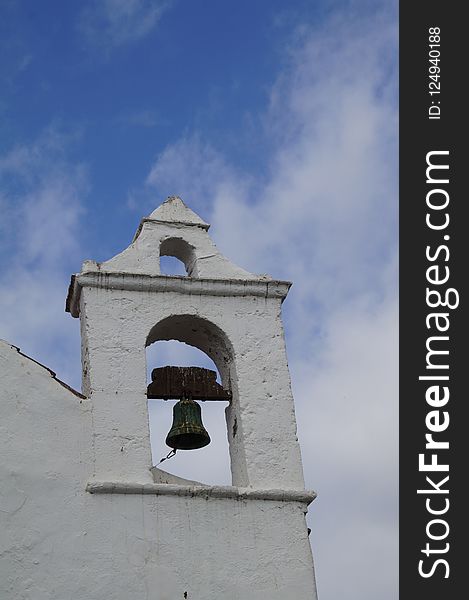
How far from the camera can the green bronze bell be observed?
937 centimetres

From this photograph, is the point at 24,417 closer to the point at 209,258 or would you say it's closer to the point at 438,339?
the point at 209,258

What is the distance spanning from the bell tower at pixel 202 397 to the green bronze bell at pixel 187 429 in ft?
0.27

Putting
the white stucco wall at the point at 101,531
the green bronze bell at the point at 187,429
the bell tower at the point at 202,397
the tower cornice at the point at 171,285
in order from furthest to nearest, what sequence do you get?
1. the tower cornice at the point at 171,285
2. the green bronze bell at the point at 187,429
3. the bell tower at the point at 202,397
4. the white stucco wall at the point at 101,531

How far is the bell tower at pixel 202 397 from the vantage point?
839 cm

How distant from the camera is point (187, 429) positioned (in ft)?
30.7

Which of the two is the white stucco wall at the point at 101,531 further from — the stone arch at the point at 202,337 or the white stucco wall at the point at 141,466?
the stone arch at the point at 202,337

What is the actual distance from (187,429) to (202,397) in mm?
381

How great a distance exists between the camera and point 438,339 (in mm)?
9133

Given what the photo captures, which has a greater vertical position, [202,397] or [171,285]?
[171,285]

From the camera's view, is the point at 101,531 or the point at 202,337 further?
the point at 202,337

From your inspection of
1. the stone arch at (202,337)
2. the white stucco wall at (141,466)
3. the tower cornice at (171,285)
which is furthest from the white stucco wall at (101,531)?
the stone arch at (202,337)

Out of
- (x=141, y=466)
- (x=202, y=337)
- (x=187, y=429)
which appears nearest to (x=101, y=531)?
(x=141, y=466)

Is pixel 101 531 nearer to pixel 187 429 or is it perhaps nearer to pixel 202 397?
pixel 187 429

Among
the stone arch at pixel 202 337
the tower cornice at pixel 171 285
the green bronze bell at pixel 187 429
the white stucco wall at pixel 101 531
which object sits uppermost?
the tower cornice at pixel 171 285
